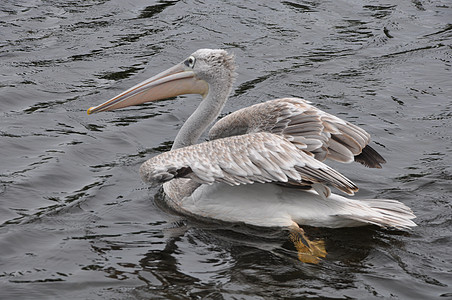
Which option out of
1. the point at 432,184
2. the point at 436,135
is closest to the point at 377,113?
the point at 436,135

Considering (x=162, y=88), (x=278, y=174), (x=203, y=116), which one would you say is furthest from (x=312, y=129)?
(x=162, y=88)

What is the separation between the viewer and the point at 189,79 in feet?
18.5

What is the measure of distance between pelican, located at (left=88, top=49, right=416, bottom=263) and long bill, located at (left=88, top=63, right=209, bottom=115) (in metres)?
0.12

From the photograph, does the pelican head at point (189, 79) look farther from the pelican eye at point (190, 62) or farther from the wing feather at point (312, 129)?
the wing feather at point (312, 129)

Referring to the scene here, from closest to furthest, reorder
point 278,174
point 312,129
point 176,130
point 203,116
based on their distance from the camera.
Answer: point 278,174 → point 312,129 → point 203,116 → point 176,130

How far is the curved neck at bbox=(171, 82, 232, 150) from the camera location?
5559 millimetres

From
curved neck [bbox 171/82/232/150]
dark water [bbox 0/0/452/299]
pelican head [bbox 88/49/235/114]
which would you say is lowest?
dark water [bbox 0/0/452/299]

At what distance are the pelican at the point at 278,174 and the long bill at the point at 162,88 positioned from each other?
121 millimetres

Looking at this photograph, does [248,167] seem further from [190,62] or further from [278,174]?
[190,62]

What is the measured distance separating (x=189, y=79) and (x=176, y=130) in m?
1.02

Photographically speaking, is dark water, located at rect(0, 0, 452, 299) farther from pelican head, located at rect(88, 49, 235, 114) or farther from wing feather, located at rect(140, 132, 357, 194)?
pelican head, located at rect(88, 49, 235, 114)

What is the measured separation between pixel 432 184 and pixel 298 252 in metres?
1.39

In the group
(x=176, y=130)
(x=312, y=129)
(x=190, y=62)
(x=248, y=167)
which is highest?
(x=190, y=62)

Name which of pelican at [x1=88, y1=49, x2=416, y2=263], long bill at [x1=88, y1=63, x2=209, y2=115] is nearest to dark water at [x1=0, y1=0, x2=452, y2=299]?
pelican at [x1=88, y1=49, x2=416, y2=263]
